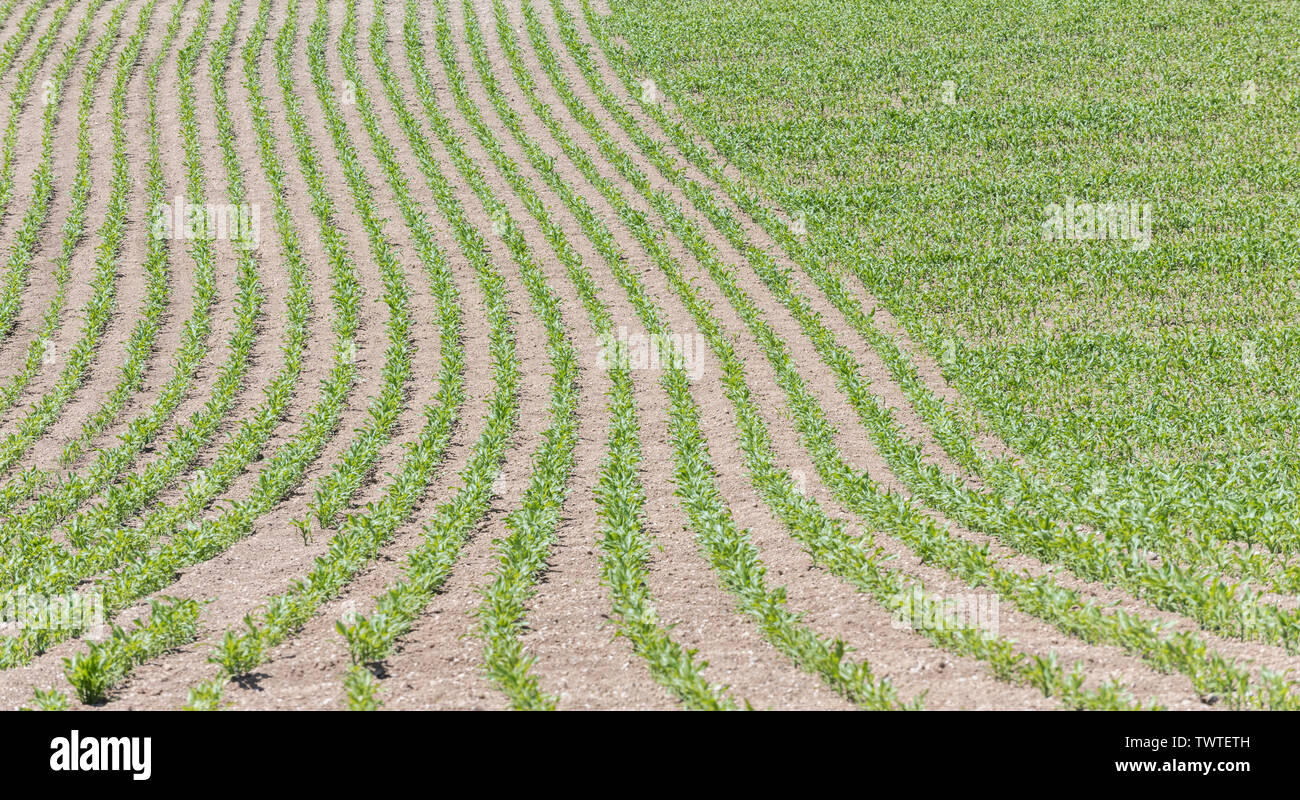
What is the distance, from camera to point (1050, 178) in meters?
23.3

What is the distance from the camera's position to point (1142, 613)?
8688 mm

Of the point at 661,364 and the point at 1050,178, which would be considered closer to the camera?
the point at 661,364

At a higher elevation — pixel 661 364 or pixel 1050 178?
pixel 1050 178

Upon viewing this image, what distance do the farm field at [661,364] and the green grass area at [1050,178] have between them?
0.12 metres

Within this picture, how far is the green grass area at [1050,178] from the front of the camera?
14609mm

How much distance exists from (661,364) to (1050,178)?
1128cm

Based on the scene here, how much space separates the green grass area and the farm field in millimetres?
116

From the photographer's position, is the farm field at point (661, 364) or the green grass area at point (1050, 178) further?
the green grass area at point (1050, 178)

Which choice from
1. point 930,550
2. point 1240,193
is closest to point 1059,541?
point 930,550

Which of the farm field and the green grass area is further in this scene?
the green grass area

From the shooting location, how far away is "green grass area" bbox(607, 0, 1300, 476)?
47.9 ft
